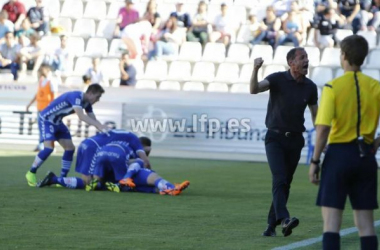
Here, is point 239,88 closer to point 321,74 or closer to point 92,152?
point 321,74

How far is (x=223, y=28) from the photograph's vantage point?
95.3ft

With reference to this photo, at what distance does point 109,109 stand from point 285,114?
15504mm

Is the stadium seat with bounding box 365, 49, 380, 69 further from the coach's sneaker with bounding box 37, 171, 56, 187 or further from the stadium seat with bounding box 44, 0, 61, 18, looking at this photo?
the coach's sneaker with bounding box 37, 171, 56, 187

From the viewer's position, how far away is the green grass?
31.9ft

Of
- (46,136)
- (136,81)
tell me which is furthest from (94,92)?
(136,81)

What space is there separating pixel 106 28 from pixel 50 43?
2.16 metres

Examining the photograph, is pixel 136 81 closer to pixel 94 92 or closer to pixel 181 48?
pixel 181 48

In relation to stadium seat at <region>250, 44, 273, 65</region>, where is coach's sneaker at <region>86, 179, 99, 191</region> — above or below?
below

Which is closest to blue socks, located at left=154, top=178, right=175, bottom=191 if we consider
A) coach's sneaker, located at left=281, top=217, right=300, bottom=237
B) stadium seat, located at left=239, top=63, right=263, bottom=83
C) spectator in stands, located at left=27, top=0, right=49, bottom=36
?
coach's sneaker, located at left=281, top=217, right=300, bottom=237

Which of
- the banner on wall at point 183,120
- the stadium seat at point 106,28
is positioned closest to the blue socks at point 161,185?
the banner on wall at point 183,120

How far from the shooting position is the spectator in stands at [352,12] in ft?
91.0

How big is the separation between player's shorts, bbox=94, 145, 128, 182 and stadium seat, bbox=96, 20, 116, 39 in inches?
608

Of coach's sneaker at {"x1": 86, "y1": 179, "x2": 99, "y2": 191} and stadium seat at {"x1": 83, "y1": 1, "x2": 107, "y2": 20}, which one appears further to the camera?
stadium seat at {"x1": 83, "y1": 1, "x2": 107, "y2": 20}

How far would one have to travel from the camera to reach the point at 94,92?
51.2 ft
